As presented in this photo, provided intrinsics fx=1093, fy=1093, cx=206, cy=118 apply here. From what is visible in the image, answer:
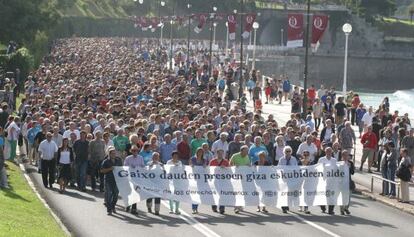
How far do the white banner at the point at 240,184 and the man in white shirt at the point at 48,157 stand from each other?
11.0ft

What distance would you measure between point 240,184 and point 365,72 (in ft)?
423

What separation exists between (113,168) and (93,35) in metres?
130

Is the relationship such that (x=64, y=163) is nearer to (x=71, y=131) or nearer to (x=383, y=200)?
(x=71, y=131)

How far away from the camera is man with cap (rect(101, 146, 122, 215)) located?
2234cm

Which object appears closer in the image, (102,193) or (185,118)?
(102,193)

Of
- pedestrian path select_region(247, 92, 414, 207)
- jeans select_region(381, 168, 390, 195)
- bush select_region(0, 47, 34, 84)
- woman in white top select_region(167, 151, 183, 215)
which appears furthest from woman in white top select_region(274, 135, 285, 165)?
bush select_region(0, 47, 34, 84)

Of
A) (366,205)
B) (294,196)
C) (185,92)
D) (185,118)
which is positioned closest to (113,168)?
(294,196)

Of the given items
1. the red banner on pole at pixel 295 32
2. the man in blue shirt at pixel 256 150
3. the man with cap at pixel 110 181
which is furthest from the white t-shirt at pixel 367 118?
the man with cap at pixel 110 181

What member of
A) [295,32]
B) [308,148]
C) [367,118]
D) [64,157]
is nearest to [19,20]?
[295,32]

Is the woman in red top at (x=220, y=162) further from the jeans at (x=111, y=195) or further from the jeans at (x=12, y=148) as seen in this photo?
the jeans at (x=12, y=148)

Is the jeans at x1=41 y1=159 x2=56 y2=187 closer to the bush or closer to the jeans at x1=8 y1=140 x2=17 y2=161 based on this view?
the jeans at x1=8 y1=140 x2=17 y2=161

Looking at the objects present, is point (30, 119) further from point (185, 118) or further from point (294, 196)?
point (294, 196)

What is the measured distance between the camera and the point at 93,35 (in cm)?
15100

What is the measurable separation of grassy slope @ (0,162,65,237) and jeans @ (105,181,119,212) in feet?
4.19
